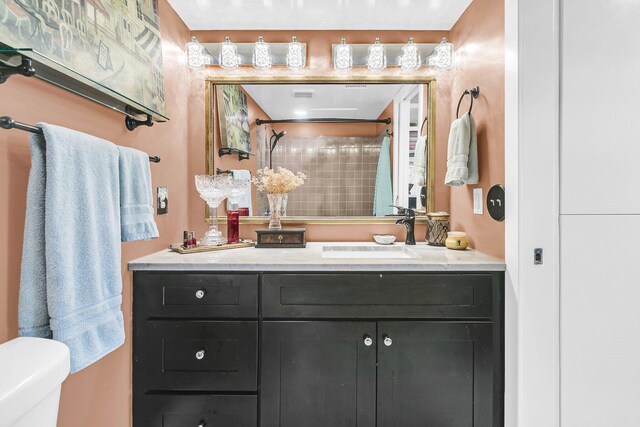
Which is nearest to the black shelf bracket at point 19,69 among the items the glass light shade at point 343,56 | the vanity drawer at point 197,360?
the vanity drawer at point 197,360

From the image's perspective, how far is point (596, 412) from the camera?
4.24 feet

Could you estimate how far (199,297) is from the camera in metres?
1.32

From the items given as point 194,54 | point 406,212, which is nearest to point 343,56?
point 194,54

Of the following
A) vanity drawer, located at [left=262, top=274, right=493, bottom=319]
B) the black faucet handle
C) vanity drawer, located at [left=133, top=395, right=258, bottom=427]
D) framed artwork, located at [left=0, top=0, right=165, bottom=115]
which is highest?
framed artwork, located at [left=0, top=0, right=165, bottom=115]

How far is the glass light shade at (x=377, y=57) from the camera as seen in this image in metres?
1.89

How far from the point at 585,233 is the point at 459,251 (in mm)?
518

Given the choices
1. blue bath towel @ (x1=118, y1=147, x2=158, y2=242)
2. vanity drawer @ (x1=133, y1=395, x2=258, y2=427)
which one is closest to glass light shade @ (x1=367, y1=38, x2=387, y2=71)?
blue bath towel @ (x1=118, y1=147, x2=158, y2=242)

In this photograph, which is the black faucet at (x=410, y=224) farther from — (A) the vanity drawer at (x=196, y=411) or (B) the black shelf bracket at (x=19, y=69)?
(B) the black shelf bracket at (x=19, y=69)

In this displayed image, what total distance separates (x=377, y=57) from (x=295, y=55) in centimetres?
48

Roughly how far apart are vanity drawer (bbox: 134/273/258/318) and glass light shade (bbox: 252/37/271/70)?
126cm

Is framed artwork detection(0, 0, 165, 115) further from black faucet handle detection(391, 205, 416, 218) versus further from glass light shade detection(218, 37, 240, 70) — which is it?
black faucet handle detection(391, 205, 416, 218)

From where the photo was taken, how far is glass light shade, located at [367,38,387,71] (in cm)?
189

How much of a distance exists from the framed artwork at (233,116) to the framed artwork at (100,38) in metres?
0.47

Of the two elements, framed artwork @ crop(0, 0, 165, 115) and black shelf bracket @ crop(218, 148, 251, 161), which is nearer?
framed artwork @ crop(0, 0, 165, 115)
